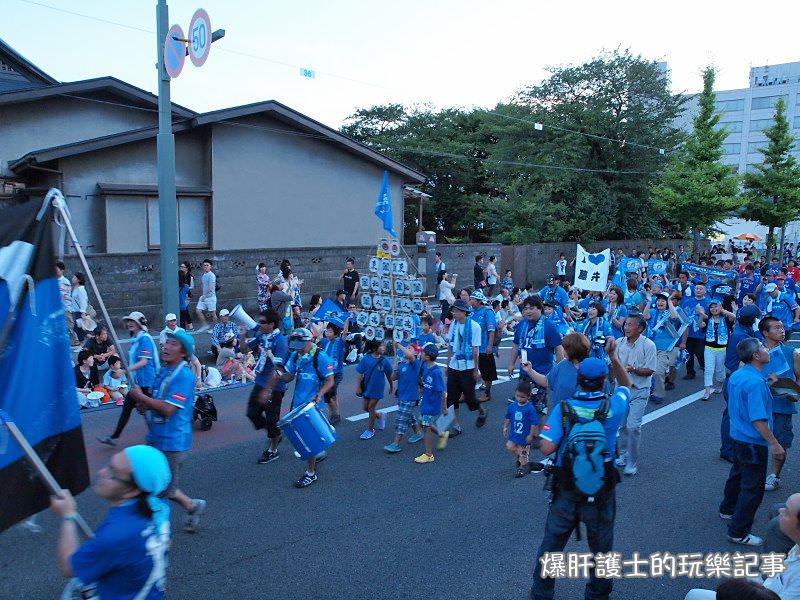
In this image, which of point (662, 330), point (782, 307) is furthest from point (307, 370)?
point (782, 307)

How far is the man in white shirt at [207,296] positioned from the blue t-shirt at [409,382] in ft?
30.9

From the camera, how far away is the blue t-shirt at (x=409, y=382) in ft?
27.0

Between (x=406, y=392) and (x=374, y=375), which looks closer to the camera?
(x=406, y=392)

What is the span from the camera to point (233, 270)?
18.1 meters

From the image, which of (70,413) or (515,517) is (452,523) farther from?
(70,413)

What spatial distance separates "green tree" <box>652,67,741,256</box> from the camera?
90.8 ft

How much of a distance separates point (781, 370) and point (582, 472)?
377 cm

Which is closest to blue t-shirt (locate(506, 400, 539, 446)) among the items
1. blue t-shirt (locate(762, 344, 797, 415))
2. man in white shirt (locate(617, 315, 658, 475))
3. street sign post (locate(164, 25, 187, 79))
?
man in white shirt (locate(617, 315, 658, 475))

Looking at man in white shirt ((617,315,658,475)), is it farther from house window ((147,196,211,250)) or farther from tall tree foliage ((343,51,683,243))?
tall tree foliage ((343,51,683,243))

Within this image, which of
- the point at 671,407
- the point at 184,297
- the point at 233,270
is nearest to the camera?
the point at 671,407

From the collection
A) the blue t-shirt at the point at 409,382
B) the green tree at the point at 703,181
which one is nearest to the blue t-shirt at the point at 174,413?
the blue t-shirt at the point at 409,382

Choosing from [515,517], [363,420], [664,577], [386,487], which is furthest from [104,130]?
[664,577]

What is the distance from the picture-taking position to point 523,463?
24.2ft

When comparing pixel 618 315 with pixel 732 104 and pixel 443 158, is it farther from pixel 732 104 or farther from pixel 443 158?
pixel 732 104
